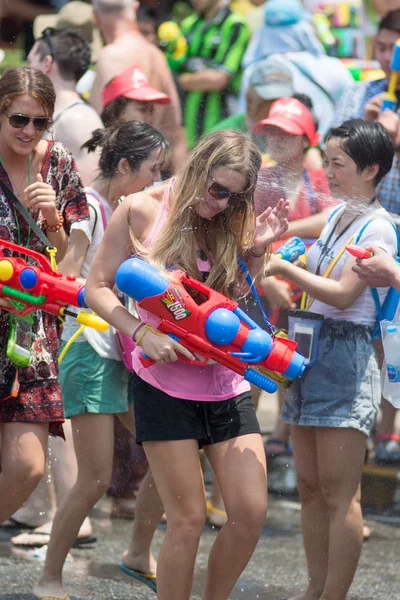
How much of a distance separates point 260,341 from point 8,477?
113 centimetres

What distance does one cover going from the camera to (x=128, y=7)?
7.21 m

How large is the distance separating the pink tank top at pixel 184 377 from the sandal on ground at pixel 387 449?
3325 mm

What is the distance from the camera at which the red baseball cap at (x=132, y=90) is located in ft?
18.9

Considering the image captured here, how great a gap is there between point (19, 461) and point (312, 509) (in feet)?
3.85

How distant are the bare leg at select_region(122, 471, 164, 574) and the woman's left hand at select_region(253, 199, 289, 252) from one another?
54.5 inches

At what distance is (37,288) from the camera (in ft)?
13.2

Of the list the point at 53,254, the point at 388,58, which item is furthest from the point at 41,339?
the point at 388,58

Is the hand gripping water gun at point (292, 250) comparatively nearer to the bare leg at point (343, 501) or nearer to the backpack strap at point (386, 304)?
the backpack strap at point (386, 304)

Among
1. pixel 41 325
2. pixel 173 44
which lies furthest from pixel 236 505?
pixel 173 44

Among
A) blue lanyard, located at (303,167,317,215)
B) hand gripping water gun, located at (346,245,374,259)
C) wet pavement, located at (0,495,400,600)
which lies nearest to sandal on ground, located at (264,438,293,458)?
wet pavement, located at (0,495,400,600)

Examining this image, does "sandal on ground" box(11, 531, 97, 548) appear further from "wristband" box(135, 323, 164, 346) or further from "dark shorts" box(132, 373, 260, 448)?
"wristband" box(135, 323, 164, 346)

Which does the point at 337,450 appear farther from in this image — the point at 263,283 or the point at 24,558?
the point at 24,558

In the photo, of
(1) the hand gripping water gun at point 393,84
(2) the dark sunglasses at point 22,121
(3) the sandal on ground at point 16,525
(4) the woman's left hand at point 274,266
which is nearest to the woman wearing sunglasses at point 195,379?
(4) the woman's left hand at point 274,266

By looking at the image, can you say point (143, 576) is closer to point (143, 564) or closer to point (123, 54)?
point (143, 564)
